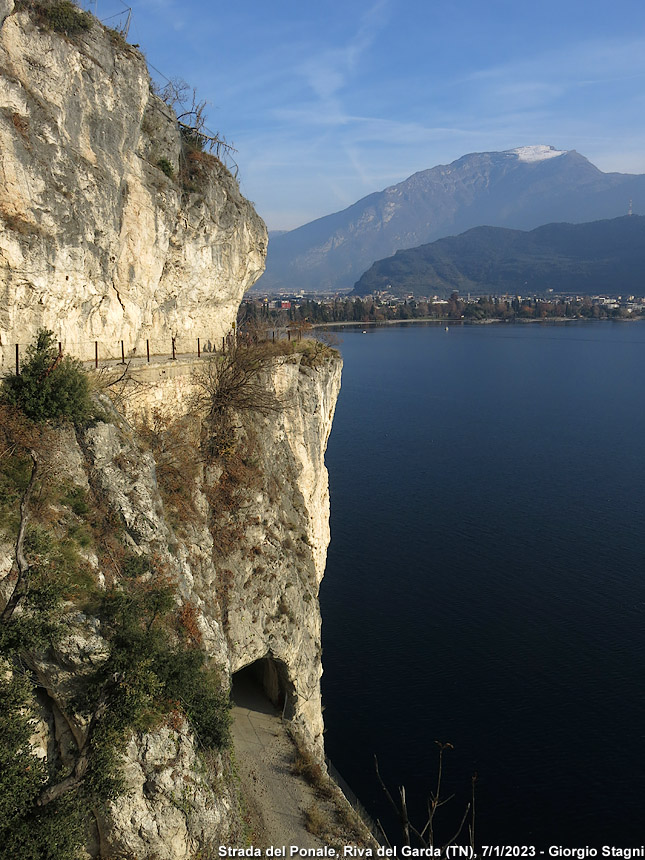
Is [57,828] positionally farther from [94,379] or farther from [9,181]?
[9,181]

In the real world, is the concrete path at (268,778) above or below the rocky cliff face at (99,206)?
below

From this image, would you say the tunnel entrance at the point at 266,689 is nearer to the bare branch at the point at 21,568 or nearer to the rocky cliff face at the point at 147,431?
the rocky cliff face at the point at 147,431

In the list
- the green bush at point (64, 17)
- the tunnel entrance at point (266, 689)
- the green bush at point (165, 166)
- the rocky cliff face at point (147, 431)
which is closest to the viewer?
the rocky cliff face at point (147, 431)

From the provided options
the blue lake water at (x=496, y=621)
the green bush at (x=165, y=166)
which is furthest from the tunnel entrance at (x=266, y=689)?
the green bush at (x=165, y=166)

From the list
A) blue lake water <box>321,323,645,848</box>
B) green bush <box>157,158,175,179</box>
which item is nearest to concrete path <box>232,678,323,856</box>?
blue lake water <box>321,323,645,848</box>

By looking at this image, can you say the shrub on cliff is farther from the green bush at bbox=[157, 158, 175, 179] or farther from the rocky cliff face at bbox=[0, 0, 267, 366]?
the green bush at bbox=[157, 158, 175, 179]

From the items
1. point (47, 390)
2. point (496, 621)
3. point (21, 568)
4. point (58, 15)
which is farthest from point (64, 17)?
point (496, 621)

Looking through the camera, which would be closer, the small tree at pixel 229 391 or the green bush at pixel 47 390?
the green bush at pixel 47 390

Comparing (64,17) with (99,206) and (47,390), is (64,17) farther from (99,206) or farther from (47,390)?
(47,390)
